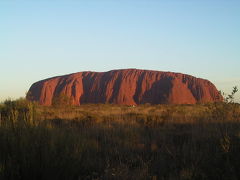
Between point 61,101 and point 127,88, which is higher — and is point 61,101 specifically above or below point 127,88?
below

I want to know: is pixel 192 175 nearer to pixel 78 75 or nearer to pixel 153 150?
pixel 153 150

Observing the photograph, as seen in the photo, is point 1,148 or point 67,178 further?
point 1,148

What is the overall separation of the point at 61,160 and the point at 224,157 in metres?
2.45

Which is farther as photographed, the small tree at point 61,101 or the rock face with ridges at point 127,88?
the rock face with ridges at point 127,88

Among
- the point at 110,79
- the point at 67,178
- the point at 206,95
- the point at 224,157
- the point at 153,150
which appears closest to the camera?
the point at 67,178

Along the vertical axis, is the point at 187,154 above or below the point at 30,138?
below

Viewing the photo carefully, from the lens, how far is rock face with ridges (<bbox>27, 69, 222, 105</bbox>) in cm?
6575

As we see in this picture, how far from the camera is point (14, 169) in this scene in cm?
358

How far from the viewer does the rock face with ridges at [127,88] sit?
6575cm

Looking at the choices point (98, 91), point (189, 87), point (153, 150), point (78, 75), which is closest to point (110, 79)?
point (98, 91)

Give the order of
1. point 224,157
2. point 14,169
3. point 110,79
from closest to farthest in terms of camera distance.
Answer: point 14,169
point 224,157
point 110,79

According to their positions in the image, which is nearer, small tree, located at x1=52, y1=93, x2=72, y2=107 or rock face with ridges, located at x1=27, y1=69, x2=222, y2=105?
small tree, located at x1=52, y1=93, x2=72, y2=107

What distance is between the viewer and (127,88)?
6894 cm

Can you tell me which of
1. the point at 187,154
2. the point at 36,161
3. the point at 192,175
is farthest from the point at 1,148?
the point at 187,154
